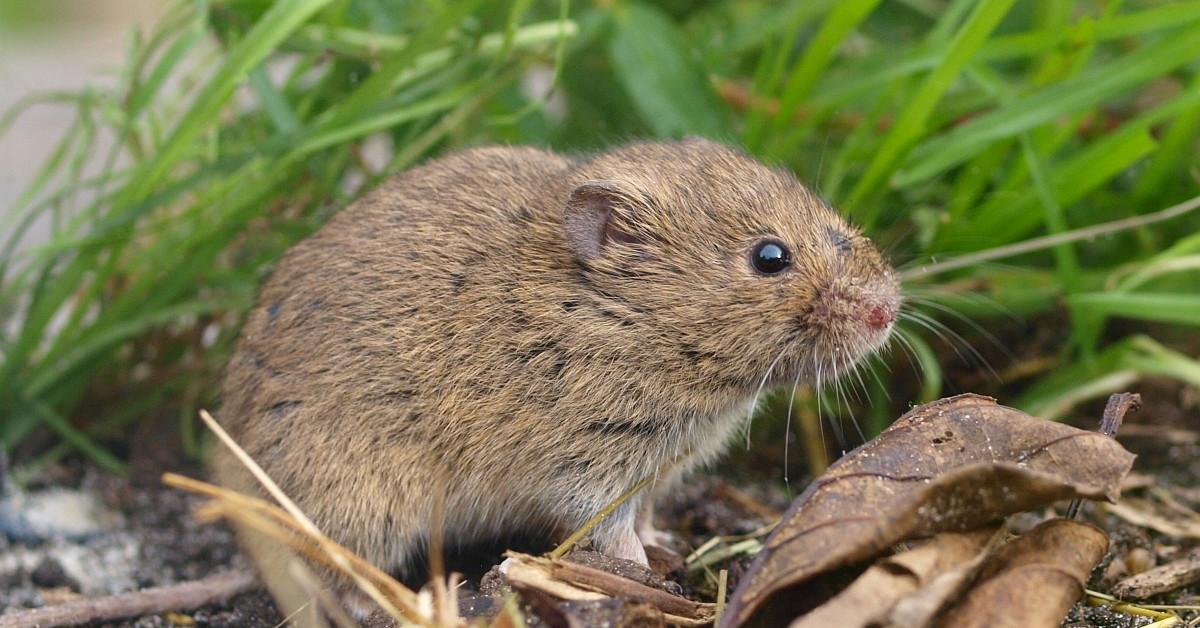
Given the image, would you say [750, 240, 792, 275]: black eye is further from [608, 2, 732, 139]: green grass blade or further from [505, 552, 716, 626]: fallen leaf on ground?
[608, 2, 732, 139]: green grass blade

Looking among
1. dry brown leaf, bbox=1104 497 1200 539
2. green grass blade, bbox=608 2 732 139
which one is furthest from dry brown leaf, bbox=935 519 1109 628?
green grass blade, bbox=608 2 732 139

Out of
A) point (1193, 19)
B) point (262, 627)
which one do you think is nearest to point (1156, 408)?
point (1193, 19)

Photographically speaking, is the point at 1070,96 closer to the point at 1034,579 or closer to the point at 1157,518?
the point at 1157,518

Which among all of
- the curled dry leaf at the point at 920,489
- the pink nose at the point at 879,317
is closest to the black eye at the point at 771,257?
the pink nose at the point at 879,317

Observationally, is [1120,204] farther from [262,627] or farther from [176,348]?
[176,348]

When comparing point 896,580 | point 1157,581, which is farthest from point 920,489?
point 1157,581

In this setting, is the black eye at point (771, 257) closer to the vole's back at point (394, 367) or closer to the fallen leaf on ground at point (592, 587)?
the vole's back at point (394, 367)

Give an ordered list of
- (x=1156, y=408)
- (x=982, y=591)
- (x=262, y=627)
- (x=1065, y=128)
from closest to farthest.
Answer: (x=982, y=591)
(x=262, y=627)
(x=1065, y=128)
(x=1156, y=408)
